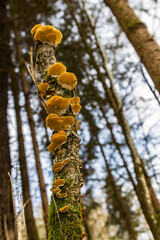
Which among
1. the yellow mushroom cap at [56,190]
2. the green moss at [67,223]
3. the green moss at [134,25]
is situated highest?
the green moss at [134,25]

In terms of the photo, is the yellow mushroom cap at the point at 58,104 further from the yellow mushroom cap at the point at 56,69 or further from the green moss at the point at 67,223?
the green moss at the point at 67,223

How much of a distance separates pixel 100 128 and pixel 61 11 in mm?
4532

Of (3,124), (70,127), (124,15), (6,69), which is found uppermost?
(6,69)

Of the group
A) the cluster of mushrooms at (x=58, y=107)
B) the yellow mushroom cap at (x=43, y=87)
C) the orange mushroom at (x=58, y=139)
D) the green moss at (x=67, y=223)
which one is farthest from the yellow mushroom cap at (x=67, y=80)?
the green moss at (x=67, y=223)

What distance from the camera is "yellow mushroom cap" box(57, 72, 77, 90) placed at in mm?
1608

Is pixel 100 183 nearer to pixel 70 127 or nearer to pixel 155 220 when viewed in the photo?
pixel 155 220

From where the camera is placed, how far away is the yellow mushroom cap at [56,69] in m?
1.65

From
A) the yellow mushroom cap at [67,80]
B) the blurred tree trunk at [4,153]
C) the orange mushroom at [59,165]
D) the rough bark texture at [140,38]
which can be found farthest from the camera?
the blurred tree trunk at [4,153]

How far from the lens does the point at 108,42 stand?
21.8 feet

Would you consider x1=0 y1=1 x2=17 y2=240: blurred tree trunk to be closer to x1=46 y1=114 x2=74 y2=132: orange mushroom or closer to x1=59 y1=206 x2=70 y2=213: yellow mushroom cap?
x1=59 y1=206 x2=70 y2=213: yellow mushroom cap

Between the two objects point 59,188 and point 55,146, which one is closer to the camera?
point 59,188

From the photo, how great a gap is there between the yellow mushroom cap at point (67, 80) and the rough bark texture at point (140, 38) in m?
1.07

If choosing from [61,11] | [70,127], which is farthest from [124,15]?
[61,11]

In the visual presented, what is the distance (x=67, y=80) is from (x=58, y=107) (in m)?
0.26
